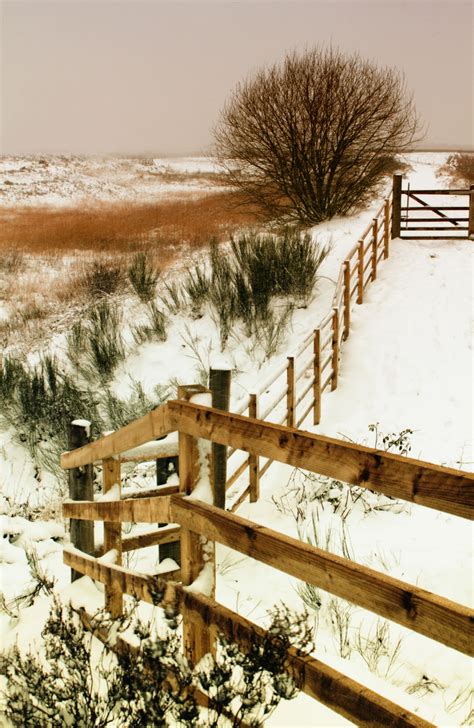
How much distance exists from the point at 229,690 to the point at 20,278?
18104mm

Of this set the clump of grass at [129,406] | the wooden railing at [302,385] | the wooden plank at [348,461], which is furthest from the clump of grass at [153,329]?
the wooden plank at [348,461]

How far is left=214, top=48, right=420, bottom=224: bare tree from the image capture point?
57.3ft

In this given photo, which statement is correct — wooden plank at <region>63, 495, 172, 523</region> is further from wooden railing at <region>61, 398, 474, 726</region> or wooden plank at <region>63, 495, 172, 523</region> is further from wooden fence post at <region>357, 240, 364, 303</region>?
wooden fence post at <region>357, 240, 364, 303</region>

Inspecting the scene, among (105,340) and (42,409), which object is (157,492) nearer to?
(42,409)

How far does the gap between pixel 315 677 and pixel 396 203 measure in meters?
13.3

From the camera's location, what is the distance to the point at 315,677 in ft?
6.17

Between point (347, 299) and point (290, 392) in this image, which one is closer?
point (290, 392)

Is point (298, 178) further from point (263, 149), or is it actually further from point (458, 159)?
point (458, 159)

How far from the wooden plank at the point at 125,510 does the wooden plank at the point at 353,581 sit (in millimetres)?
258

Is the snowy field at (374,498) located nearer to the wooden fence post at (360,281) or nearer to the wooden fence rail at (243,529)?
the wooden fence post at (360,281)

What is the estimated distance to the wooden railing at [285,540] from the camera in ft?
5.23

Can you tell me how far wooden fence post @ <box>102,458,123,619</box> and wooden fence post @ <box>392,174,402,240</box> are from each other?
11944mm

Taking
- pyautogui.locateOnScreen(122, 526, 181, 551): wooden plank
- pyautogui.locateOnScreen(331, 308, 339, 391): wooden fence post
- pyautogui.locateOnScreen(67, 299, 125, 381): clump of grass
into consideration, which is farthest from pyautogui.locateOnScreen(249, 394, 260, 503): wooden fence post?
pyautogui.locateOnScreen(67, 299, 125, 381): clump of grass

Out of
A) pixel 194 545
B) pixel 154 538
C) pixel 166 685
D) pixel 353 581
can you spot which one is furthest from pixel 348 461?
pixel 154 538
